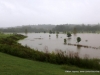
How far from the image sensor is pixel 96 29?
162500 millimetres

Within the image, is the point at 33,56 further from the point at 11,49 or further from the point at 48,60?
the point at 11,49

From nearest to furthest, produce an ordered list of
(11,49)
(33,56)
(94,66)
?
1. (94,66)
2. (33,56)
3. (11,49)

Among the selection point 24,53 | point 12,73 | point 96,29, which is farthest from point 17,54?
point 96,29

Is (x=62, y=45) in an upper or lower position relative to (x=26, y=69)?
lower

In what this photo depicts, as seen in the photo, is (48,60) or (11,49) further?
(11,49)

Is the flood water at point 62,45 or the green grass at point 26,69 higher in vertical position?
the green grass at point 26,69

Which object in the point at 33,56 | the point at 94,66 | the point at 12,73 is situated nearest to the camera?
the point at 12,73

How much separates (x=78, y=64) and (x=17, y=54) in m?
6.17

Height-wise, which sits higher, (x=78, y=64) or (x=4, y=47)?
(x=4, y=47)

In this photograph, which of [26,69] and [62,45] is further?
[62,45]

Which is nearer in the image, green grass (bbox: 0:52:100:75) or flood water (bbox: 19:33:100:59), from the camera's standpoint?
green grass (bbox: 0:52:100:75)

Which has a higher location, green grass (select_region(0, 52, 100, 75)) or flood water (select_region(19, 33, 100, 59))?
green grass (select_region(0, 52, 100, 75))

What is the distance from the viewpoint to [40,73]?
287 inches

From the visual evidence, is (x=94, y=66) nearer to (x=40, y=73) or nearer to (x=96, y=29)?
(x=40, y=73)
